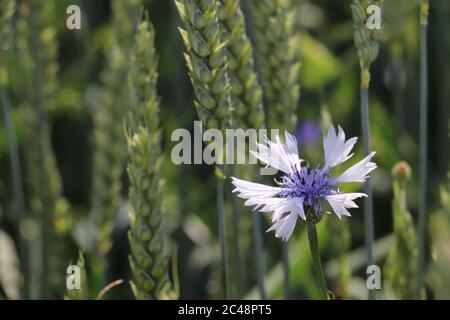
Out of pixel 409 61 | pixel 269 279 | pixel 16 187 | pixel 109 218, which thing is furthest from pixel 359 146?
pixel 16 187

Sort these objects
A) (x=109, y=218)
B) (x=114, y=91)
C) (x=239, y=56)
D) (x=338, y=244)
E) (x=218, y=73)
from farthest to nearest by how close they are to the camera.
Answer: (x=114, y=91) < (x=109, y=218) < (x=338, y=244) < (x=239, y=56) < (x=218, y=73)

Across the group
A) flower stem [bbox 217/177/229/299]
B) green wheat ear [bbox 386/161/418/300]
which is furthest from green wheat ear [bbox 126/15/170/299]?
green wheat ear [bbox 386/161/418/300]

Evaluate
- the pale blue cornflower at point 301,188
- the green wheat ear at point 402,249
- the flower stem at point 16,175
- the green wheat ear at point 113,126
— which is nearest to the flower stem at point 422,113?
the green wheat ear at point 402,249

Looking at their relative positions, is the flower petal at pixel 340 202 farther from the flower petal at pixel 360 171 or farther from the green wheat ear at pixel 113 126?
the green wheat ear at pixel 113 126

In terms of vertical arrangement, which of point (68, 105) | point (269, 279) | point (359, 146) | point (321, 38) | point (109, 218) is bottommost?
point (269, 279)

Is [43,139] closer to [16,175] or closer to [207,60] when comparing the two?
[16,175]

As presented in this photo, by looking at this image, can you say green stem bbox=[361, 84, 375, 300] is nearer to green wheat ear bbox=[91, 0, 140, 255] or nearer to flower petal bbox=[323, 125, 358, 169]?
flower petal bbox=[323, 125, 358, 169]

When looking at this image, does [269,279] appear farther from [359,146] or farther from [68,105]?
[68,105]
